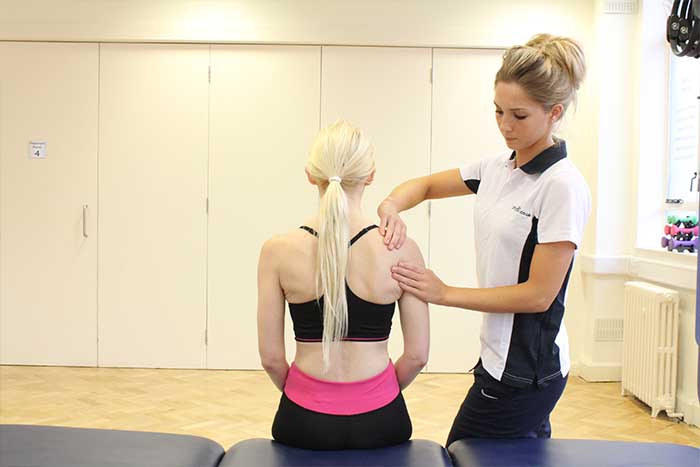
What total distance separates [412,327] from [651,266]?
2943 millimetres

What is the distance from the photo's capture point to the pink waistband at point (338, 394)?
1.64m

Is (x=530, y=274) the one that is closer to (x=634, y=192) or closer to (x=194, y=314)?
(x=634, y=192)

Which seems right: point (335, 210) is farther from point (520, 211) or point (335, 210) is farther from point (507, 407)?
point (507, 407)

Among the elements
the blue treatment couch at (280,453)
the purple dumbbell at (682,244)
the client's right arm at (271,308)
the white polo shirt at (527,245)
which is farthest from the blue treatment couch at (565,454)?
the purple dumbbell at (682,244)

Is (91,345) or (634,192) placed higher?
(634,192)

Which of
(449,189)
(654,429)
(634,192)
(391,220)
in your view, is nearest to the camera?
(391,220)

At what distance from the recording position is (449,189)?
1.96m

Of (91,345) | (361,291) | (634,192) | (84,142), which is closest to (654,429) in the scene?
(634,192)

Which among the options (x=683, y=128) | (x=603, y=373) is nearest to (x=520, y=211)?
(x=683, y=128)

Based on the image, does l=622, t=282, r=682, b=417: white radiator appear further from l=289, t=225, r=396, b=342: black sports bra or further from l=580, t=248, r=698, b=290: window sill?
l=289, t=225, r=396, b=342: black sports bra

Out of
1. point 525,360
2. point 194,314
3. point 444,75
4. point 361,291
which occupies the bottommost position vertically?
point 194,314

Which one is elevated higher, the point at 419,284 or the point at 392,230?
the point at 392,230

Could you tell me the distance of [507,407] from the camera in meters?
1.67

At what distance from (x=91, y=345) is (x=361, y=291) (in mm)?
3858
